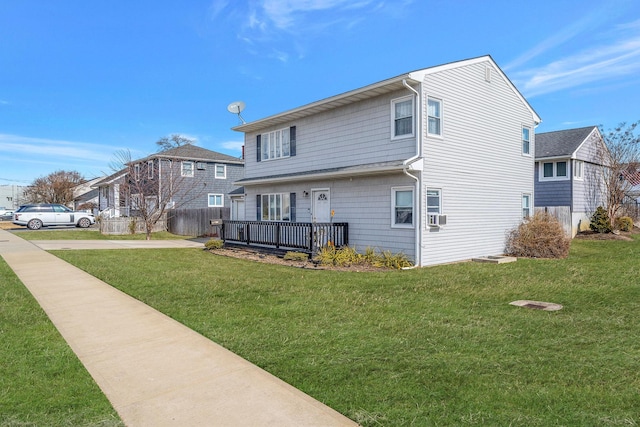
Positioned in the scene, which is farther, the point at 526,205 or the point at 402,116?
the point at 526,205

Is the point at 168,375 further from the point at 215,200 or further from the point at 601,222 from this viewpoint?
the point at 215,200

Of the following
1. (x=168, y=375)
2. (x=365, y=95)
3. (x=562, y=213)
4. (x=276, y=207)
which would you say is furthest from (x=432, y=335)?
(x=562, y=213)

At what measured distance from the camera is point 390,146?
12.2 m

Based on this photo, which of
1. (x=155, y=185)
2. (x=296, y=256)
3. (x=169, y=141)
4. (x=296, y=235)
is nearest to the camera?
(x=296, y=256)

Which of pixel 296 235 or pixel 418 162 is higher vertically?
pixel 418 162

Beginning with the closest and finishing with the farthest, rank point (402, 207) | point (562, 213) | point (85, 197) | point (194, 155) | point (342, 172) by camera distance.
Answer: point (402, 207) < point (342, 172) < point (562, 213) < point (194, 155) < point (85, 197)

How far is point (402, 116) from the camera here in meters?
12.0

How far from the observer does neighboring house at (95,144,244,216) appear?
2504 cm

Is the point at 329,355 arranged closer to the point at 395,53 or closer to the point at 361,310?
the point at 361,310

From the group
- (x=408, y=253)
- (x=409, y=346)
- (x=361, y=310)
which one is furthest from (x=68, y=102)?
(x=409, y=346)

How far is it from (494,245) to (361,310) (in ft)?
31.8

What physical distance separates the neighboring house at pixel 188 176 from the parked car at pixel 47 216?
292 cm

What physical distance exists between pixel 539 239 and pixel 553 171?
424 inches

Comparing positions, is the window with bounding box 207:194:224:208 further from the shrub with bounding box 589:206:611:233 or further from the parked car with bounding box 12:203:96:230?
the shrub with bounding box 589:206:611:233
